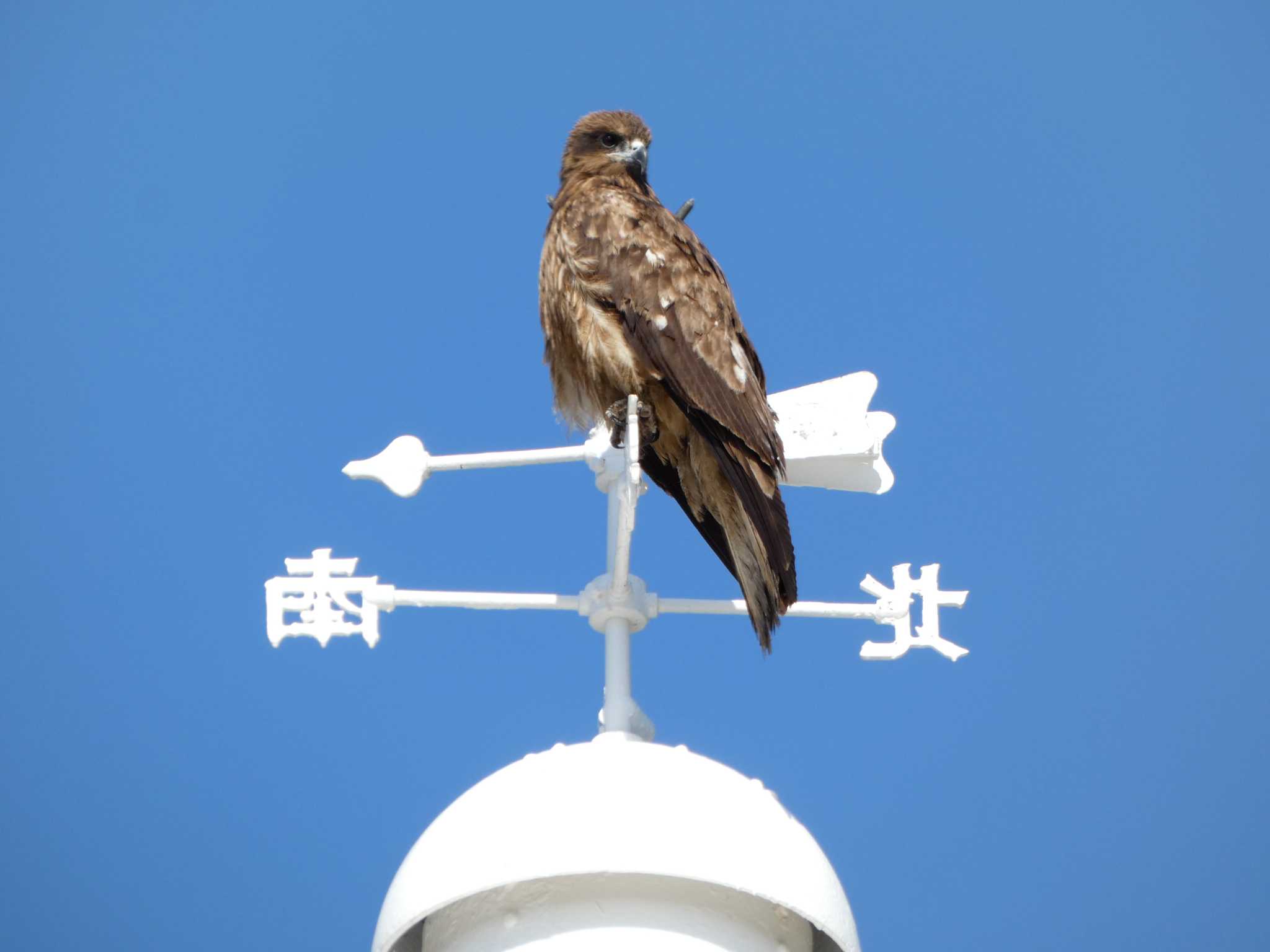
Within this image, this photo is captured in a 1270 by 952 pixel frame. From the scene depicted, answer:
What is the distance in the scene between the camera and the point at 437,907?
2098mm

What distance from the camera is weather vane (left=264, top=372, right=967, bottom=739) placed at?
112 inches

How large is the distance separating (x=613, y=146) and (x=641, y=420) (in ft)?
4.05

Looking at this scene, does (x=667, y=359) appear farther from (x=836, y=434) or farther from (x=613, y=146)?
(x=613, y=146)

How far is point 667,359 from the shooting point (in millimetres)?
3912

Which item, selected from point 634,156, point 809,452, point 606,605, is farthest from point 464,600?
point 634,156

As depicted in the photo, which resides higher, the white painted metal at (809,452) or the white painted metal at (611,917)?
the white painted metal at (809,452)

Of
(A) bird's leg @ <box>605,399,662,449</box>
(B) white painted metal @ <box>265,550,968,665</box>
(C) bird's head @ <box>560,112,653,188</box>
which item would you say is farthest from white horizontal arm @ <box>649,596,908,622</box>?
(C) bird's head @ <box>560,112,653,188</box>

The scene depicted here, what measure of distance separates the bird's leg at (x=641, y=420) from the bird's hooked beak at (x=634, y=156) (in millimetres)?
982

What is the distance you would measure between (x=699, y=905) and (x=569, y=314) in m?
2.22

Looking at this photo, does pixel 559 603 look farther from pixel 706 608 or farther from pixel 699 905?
pixel 699 905

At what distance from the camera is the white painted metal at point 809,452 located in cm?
321

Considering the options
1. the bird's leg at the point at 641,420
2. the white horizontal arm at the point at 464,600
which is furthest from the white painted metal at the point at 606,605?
the bird's leg at the point at 641,420

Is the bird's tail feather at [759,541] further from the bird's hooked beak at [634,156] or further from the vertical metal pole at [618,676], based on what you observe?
the bird's hooked beak at [634,156]

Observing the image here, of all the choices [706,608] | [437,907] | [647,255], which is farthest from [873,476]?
[437,907]
